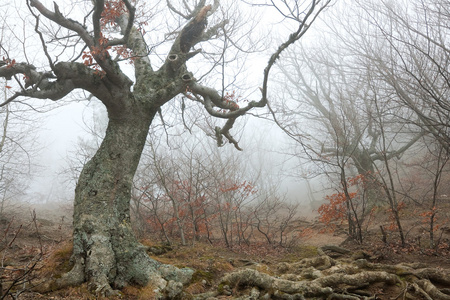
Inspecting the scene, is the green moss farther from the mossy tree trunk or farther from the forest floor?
the mossy tree trunk

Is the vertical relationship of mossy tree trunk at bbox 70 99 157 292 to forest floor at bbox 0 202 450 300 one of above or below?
above

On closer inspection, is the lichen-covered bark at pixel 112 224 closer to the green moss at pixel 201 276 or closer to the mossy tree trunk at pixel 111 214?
the mossy tree trunk at pixel 111 214

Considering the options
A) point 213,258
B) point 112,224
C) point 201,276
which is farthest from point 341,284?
point 112,224

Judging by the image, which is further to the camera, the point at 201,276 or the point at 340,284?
the point at 201,276

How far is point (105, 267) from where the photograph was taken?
372cm

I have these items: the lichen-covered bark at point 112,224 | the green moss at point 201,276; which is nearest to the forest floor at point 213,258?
the green moss at point 201,276

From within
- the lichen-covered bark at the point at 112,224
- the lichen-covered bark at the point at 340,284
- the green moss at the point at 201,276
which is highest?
the lichen-covered bark at the point at 112,224

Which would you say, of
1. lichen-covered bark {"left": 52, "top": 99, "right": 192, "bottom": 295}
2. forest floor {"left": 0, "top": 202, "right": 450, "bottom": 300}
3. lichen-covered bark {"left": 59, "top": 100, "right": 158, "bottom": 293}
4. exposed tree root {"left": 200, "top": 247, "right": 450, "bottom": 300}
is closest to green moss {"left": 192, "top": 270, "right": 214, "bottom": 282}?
A: forest floor {"left": 0, "top": 202, "right": 450, "bottom": 300}

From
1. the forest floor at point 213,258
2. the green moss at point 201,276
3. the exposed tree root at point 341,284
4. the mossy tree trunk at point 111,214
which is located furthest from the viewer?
the green moss at point 201,276

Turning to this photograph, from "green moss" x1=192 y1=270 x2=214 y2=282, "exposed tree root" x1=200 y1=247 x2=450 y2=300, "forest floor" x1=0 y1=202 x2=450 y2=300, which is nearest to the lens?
"forest floor" x1=0 y1=202 x2=450 y2=300

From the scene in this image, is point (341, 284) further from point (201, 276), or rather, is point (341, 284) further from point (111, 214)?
point (111, 214)

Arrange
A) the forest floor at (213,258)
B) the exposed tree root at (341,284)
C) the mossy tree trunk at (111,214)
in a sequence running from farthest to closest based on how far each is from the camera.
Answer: the mossy tree trunk at (111,214)
the exposed tree root at (341,284)
the forest floor at (213,258)

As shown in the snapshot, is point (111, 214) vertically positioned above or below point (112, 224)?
above

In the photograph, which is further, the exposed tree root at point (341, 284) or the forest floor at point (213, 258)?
the exposed tree root at point (341, 284)
